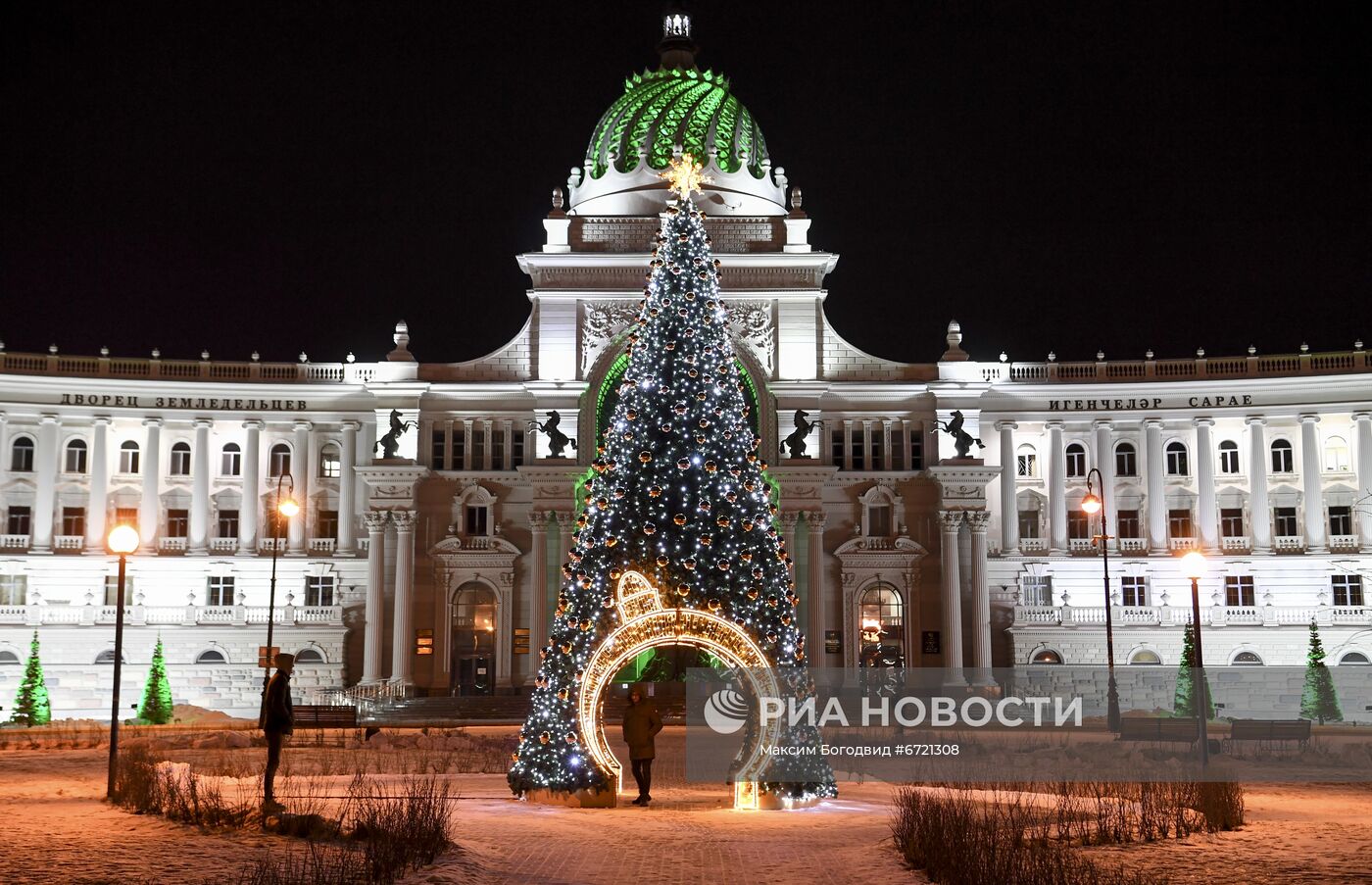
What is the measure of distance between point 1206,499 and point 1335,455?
6795 mm

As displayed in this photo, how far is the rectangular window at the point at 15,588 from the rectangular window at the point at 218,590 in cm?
834

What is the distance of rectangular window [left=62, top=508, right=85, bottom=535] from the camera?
231ft

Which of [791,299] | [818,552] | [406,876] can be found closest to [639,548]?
[406,876]

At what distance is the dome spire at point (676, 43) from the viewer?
81125mm

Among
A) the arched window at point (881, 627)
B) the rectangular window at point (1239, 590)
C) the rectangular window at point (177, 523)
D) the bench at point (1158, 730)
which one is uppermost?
the rectangular window at point (177, 523)

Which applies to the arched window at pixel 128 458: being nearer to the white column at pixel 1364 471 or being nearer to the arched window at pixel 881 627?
the arched window at pixel 881 627

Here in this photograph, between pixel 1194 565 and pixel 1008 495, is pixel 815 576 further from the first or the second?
pixel 1194 565

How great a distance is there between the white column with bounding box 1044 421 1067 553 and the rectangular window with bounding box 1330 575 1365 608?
12823 mm

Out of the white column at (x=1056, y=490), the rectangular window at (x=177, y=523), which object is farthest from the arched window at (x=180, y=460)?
the white column at (x=1056, y=490)

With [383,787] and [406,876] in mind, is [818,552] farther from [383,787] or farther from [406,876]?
[406,876]

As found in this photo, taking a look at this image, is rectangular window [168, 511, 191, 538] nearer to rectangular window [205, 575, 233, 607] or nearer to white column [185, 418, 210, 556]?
white column [185, 418, 210, 556]

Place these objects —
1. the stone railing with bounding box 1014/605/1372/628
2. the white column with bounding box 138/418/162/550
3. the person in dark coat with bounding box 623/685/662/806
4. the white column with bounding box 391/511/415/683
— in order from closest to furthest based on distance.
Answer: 1. the person in dark coat with bounding box 623/685/662/806
2. the white column with bounding box 391/511/415/683
3. the stone railing with bounding box 1014/605/1372/628
4. the white column with bounding box 138/418/162/550

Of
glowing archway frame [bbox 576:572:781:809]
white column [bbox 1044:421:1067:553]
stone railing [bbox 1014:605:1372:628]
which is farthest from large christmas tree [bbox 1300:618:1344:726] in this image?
glowing archway frame [bbox 576:572:781:809]

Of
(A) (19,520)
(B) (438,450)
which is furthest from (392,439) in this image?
(A) (19,520)
